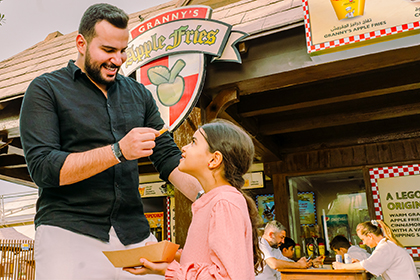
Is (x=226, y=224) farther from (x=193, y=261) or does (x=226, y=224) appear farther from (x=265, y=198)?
(x=265, y=198)

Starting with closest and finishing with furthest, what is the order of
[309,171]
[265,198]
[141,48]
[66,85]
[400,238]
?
[66,85]
[141,48]
[400,238]
[309,171]
[265,198]

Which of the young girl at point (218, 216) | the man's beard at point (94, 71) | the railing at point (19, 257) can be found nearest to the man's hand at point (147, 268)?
the young girl at point (218, 216)

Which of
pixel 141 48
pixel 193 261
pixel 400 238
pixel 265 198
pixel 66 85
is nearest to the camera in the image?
pixel 193 261

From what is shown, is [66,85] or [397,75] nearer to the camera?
[66,85]

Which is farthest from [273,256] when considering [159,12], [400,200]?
[159,12]

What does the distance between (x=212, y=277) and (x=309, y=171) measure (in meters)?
5.49

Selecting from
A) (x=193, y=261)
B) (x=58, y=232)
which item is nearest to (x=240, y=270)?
(x=193, y=261)

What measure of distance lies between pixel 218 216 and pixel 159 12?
3.98m

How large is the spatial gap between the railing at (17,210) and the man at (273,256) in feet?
37.8

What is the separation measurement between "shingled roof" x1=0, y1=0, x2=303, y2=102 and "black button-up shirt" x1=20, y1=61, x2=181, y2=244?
2.18 metres

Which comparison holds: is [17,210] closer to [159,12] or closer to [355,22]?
[159,12]

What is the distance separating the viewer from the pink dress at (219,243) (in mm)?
1185

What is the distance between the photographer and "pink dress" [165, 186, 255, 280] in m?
1.18

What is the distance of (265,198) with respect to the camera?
896cm
